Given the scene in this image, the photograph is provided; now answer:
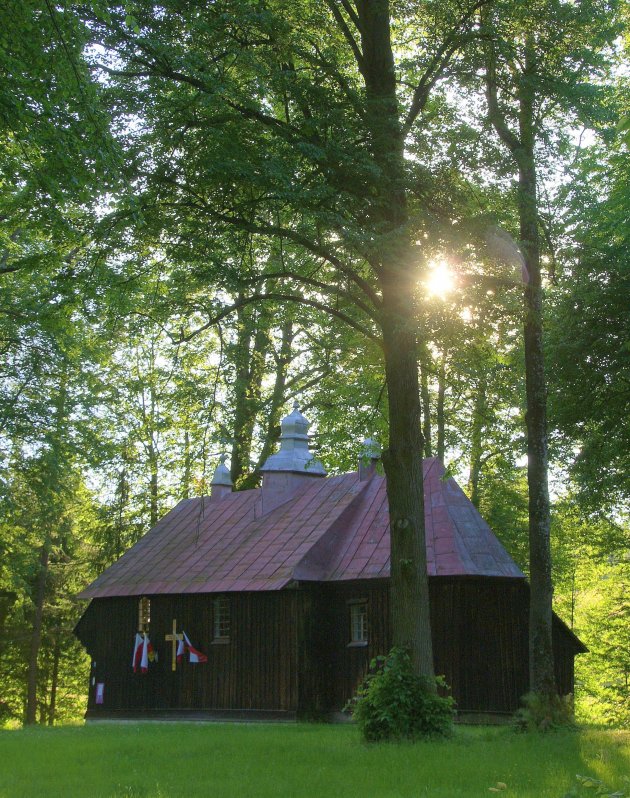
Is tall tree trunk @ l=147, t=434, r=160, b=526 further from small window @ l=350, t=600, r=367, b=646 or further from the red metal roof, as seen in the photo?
small window @ l=350, t=600, r=367, b=646

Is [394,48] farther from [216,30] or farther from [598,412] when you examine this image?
[598,412]

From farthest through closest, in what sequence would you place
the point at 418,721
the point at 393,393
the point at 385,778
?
the point at 393,393 < the point at 418,721 < the point at 385,778

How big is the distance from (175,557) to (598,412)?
41.8 feet

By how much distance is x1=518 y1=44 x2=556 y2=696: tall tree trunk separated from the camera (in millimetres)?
15594

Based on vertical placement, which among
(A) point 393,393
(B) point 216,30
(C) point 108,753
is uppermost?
(B) point 216,30

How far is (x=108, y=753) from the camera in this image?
46.1ft

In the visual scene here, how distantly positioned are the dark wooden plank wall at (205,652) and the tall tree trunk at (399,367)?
8.63 m

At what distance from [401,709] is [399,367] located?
4.99 m

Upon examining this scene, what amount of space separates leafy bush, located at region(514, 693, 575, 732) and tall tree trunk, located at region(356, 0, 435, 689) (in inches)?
84.0

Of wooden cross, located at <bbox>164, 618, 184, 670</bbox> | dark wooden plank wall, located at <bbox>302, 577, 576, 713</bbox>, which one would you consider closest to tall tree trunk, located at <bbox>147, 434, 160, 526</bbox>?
wooden cross, located at <bbox>164, 618, 184, 670</bbox>

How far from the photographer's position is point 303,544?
923 inches

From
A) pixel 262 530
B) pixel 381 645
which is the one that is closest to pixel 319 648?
pixel 381 645

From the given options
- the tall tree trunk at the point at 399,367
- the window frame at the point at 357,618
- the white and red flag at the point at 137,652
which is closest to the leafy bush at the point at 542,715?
the tall tree trunk at the point at 399,367

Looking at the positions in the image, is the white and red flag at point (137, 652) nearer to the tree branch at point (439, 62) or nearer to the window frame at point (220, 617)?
the window frame at point (220, 617)
